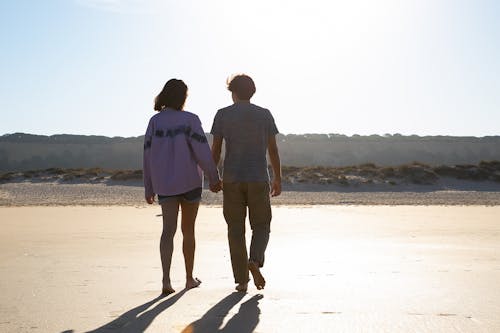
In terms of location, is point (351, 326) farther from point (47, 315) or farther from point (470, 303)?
point (47, 315)

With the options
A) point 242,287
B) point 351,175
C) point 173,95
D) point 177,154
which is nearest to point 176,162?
point 177,154

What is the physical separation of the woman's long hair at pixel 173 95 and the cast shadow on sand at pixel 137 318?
1392mm

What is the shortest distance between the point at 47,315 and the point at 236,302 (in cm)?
105

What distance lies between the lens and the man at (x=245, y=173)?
4355 millimetres

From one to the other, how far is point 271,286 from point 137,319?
4.12ft

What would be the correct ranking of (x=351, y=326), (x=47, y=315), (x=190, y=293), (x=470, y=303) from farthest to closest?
1. (x=190, y=293)
2. (x=470, y=303)
3. (x=47, y=315)
4. (x=351, y=326)

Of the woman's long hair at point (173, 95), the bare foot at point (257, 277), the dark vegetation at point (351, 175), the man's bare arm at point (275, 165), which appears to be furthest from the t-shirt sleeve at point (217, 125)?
the dark vegetation at point (351, 175)

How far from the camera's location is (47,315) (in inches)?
129

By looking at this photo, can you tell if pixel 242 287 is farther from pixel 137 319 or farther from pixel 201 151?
pixel 137 319

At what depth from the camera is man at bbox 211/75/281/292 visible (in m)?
4.36

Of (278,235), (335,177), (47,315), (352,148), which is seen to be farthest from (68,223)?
(352,148)

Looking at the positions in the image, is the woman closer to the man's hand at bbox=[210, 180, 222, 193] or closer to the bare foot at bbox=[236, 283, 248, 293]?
the man's hand at bbox=[210, 180, 222, 193]

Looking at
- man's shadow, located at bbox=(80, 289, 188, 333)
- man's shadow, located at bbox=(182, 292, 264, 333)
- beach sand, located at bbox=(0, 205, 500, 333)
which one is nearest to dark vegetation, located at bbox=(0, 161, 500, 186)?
beach sand, located at bbox=(0, 205, 500, 333)

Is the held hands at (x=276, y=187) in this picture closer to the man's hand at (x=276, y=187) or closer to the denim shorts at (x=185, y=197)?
the man's hand at (x=276, y=187)
